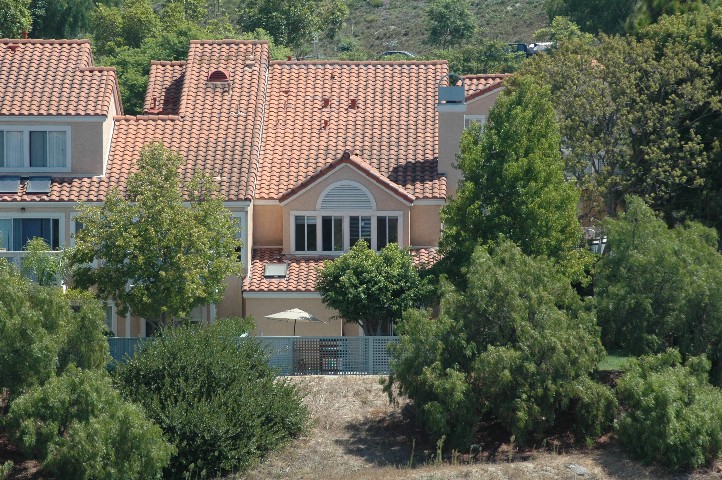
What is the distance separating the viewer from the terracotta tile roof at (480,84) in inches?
2274

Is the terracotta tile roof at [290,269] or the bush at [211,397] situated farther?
the terracotta tile roof at [290,269]

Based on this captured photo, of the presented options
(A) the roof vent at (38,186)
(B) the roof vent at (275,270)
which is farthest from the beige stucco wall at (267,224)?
(A) the roof vent at (38,186)

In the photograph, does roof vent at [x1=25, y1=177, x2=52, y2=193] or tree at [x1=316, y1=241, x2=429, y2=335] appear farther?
roof vent at [x1=25, y1=177, x2=52, y2=193]

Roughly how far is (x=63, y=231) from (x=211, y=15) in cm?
5986

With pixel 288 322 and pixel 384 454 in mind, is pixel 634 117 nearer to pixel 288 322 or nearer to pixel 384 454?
pixel 288 322

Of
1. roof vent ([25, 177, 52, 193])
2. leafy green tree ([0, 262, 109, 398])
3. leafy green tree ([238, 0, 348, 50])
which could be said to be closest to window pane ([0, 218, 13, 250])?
roof vent ([25, 177, 52, 193])

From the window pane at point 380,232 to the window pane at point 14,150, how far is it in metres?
12.5

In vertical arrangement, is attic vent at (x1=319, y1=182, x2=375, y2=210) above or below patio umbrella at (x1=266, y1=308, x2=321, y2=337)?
above

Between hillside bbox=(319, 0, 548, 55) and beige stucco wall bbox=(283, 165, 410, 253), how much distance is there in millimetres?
54158

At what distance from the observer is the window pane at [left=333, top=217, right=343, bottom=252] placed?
172 ft

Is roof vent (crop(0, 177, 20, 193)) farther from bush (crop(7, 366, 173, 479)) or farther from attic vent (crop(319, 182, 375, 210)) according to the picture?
bush (crop(7, 366, 173, 479))

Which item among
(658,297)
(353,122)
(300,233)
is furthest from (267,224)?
(658,297)

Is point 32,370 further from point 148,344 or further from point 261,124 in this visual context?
point 261,124

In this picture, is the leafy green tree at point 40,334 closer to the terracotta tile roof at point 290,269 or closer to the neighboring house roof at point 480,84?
the terracotta tile roof at point 290,269
